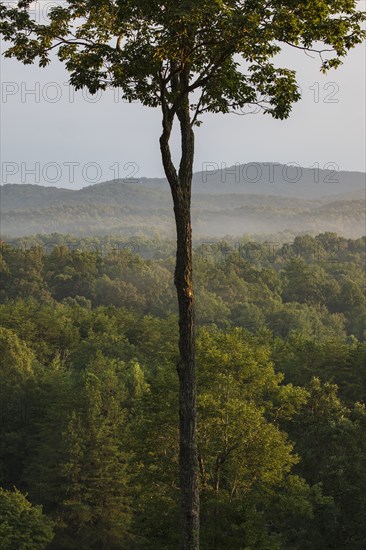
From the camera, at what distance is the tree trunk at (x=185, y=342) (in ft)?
42.4

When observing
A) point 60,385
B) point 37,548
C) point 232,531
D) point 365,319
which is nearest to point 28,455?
point 60,385

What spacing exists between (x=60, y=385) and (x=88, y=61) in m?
36.9

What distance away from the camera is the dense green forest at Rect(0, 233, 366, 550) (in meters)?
25.6

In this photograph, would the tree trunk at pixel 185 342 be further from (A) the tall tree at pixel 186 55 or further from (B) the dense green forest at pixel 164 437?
(B) the dense green forest at pixel 164 437

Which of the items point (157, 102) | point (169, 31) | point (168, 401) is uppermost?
point (169, 31)

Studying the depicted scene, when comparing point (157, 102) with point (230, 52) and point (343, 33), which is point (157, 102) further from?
point (343, 33)

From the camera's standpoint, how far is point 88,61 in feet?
44.3

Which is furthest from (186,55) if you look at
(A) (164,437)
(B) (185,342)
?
(A) (164,437)

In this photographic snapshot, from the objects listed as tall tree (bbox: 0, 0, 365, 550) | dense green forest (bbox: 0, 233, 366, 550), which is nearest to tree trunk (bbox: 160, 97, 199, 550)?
tall tree (bbox: 0, 0, 365, 550)

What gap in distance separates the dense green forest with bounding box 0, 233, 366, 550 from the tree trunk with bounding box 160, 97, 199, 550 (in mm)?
9371

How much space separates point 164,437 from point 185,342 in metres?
14.1

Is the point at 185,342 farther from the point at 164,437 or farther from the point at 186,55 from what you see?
the point at 164,437

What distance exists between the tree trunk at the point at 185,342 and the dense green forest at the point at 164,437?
9371 mm

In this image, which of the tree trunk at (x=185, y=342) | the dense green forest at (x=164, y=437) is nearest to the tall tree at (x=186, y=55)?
the tree trunk at (x=185, y=342)
